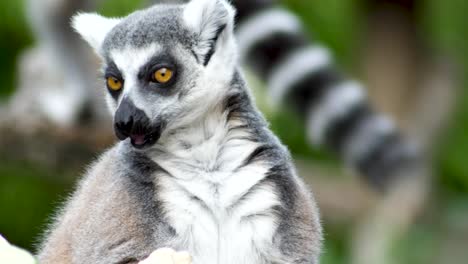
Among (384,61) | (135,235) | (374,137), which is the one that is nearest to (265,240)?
(135,235)

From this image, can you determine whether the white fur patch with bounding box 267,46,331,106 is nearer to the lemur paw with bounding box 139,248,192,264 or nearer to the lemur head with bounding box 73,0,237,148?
the lemur head with bounding box 73,0,237,148

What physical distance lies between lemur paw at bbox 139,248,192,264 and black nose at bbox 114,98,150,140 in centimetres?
42

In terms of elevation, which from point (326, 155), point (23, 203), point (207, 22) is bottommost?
point (23, 203)

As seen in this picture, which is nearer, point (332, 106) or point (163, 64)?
point (163, 64)

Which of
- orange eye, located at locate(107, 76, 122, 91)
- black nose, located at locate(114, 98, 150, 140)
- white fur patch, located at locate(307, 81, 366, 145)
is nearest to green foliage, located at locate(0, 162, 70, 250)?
A: white fur patch, located at locate(307, 81, 366, 145)

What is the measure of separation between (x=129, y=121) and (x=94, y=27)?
570mm

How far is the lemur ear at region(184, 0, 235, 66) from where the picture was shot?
364cm

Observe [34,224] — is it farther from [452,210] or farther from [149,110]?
[149,110]

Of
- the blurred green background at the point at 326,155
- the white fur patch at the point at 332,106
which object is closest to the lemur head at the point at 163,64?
the white fur patch at the point at 332,106

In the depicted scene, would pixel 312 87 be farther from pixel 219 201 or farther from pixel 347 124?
pixel 219 201

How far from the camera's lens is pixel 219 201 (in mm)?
3510

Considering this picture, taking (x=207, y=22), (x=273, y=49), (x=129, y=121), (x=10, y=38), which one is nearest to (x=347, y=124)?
(x=273, y=49)

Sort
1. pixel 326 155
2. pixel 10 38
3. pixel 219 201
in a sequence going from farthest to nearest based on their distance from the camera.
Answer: pixel 10 38 → pixel 326 155 → pixel 219 201

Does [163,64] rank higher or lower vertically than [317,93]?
higher
